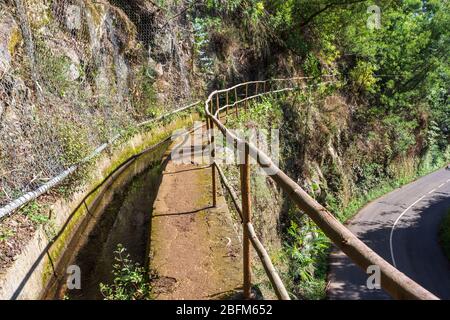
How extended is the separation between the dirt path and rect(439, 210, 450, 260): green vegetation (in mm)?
19364

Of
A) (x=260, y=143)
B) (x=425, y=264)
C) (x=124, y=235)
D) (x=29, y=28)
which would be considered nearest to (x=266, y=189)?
(x=260, y=143)

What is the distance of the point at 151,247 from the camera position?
4.42 m

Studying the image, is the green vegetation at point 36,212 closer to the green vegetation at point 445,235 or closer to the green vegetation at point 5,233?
the green vegetation at point 5,233

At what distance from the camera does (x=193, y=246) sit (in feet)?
14.5

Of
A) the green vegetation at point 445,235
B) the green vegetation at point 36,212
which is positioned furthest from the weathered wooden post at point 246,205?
the green vegetation at point 445,235

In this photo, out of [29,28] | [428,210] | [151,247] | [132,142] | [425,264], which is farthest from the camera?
[428,210]

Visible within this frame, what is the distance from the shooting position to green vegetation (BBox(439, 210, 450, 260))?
67.3 feet

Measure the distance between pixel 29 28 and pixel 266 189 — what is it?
6.51 meters

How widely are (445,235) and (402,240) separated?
9.78 feet

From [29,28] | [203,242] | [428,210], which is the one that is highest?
[29,28]

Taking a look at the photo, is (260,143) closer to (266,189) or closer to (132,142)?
(266,189)

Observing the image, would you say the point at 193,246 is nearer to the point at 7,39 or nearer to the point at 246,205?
the point at 246,205

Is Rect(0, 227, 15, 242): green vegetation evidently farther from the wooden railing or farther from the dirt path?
the wooden railing

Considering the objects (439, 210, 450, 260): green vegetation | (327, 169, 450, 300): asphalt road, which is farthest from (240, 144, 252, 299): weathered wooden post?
(439, 210, 450, 260): green vegetation
